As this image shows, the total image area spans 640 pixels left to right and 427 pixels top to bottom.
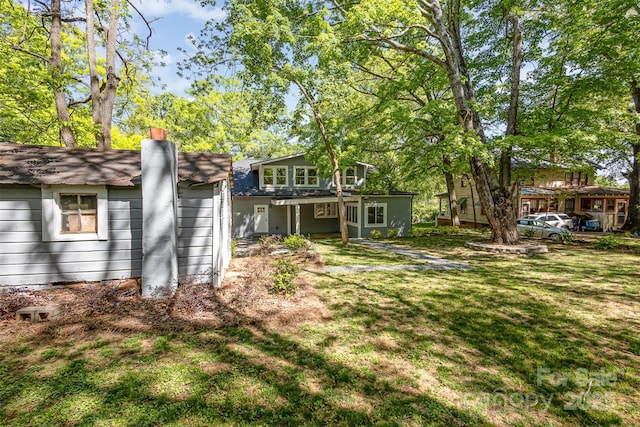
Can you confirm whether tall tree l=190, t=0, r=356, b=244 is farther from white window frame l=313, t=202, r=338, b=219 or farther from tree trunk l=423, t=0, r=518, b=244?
white window frame l=313, t=202, r=338, b=219

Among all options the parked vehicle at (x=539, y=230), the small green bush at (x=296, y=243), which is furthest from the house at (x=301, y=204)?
the parked vehicle at (x=539, y=230)

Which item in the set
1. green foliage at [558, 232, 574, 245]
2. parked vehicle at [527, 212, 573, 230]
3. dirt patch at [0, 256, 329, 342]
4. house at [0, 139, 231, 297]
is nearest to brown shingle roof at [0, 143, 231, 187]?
house at [0, 139, 231, 297]

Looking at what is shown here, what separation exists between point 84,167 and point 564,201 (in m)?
31.0

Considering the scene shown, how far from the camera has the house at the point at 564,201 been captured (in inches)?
839

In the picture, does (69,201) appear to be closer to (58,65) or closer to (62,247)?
(62,247)

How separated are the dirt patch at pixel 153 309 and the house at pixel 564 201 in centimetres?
1926

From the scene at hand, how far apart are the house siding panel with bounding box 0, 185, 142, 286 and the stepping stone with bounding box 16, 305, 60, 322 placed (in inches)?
51.7

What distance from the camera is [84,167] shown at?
19.8 ft

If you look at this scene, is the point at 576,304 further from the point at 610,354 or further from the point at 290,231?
the point at 290,231

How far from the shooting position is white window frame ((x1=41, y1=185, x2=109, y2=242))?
553 cm

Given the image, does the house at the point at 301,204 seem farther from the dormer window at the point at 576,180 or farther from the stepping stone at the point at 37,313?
the dormer window at the point at 576,180

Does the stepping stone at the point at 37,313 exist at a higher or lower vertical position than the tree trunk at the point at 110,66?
lower

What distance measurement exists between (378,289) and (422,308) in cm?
129

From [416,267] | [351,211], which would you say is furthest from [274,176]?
[416,267]
